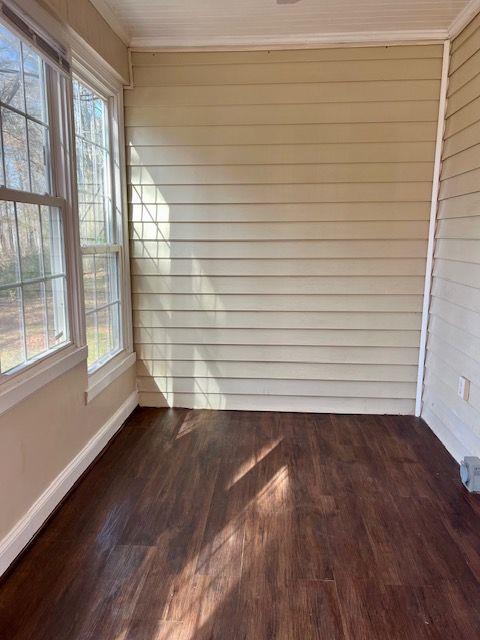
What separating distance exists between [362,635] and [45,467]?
57.5 inches

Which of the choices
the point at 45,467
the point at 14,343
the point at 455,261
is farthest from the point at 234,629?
the point at 455,261

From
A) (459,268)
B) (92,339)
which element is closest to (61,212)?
(92,339)

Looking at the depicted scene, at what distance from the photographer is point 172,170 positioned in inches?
121

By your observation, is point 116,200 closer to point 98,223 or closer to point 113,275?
point 98,223

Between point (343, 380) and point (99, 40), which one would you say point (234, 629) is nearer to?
point (343, 380)

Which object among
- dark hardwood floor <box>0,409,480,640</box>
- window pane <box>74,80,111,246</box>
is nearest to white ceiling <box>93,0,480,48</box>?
window pane <box>74,80,111,246</box>

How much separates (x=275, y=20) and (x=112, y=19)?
971mm

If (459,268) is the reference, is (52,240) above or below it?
above

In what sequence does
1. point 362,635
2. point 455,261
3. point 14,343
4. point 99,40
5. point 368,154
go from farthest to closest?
point 368,154, point 455,261, point 99,40, point 14,343, point 362,635

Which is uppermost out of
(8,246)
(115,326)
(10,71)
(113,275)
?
(10,71)

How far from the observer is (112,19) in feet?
8.63

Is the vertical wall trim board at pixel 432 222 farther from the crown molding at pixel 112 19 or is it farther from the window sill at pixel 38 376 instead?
the window sill at pixel 38 376

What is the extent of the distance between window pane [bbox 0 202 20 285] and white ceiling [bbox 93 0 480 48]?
1444 millimetres

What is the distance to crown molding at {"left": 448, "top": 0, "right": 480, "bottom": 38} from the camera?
8.01 ft
